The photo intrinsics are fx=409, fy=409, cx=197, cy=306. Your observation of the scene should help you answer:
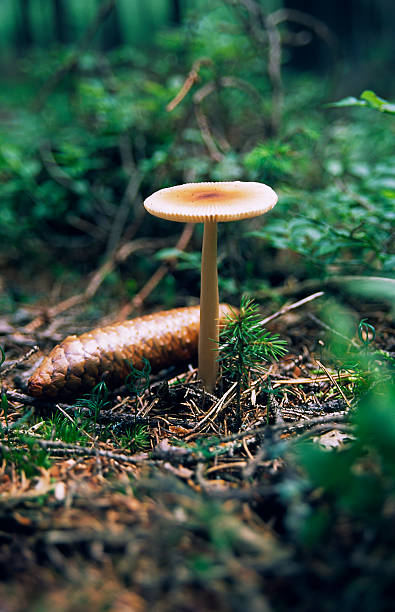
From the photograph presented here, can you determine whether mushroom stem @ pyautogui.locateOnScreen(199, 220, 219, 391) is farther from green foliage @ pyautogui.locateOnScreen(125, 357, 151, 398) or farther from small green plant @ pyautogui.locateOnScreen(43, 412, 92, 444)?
small green plant @ pyautogui.locateOnScreen(43, 412, 92, 444)

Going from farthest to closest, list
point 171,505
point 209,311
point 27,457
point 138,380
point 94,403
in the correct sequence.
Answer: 1. point 138,380
2. point 209,311
3. point 94,403
4. point 27,457
5. point 171,505

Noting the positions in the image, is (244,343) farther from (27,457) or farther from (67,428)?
(27,457)

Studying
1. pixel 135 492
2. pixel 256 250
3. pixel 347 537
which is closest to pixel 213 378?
pixel 135 492

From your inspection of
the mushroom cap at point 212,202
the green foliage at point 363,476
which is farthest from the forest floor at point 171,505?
the mushroom cap at point 212,202

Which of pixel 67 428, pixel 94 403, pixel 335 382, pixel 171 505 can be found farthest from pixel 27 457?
pixel 335 382

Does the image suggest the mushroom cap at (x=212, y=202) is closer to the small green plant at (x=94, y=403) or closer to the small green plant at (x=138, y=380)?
the small green plant at (x=138, y=380)

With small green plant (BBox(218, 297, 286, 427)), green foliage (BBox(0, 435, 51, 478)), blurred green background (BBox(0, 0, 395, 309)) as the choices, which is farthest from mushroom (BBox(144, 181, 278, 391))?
green foliage (BBox(0, 435, 51, 478))

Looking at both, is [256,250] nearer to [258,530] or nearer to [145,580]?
[258,530]
